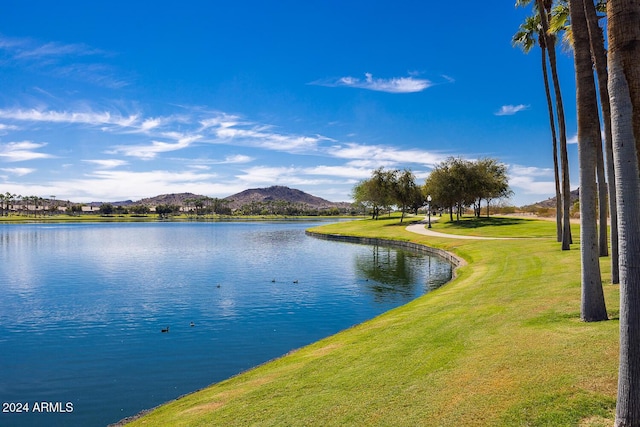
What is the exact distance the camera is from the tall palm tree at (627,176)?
18.7 feet

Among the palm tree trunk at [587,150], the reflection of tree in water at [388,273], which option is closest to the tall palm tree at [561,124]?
the reflection of tree in water at [388,273]

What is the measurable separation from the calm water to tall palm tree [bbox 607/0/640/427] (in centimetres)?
1072

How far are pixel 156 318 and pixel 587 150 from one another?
733 inches

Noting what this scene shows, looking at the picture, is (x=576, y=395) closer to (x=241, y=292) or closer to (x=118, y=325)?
(x=118, y=325)

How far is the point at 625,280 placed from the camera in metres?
5.88

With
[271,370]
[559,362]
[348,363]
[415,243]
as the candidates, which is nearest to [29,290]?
[271,370]

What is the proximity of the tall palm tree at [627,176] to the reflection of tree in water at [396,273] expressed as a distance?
60.8ft

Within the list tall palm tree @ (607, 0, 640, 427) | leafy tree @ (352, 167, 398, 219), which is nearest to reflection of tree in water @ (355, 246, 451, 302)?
tall palm tree @ (607, 0, 640, 427)

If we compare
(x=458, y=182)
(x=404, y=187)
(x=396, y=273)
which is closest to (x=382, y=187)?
(x=404, y=187)

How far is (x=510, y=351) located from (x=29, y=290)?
2876cm

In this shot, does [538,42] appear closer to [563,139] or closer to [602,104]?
[563,139]

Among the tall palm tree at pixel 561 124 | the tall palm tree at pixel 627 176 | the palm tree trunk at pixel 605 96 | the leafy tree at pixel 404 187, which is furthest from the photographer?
the leafy tree at pixel 404 187

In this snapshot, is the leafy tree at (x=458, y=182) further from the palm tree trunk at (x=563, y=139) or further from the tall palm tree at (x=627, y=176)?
the tall palm tree at (x=627, y=176)

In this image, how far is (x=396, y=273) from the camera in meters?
33.8
